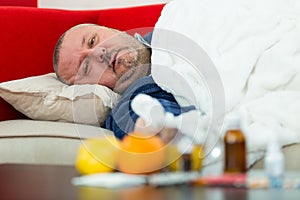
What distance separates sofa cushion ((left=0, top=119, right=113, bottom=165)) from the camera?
1.60 m

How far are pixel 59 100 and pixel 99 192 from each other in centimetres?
100

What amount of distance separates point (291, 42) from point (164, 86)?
0.39 meters

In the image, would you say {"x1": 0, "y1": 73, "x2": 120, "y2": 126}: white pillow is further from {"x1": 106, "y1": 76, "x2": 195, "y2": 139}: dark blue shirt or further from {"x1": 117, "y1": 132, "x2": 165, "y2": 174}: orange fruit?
{"x1": 117, "y1": 132, "x2": 165, "y2": 174}: orange fruit

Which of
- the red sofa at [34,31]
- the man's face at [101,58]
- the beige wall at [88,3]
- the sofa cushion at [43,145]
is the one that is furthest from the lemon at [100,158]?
the beige wall at [88,3]

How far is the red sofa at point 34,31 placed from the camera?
2.21 metres

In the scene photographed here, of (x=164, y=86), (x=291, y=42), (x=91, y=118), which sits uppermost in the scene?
(x=291, y=42)

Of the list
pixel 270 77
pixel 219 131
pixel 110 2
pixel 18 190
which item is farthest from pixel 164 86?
pixel 110 2

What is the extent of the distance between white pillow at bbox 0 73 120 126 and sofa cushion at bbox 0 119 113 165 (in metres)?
0.15

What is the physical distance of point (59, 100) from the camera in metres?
1.92

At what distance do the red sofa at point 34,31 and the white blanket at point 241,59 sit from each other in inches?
15.6

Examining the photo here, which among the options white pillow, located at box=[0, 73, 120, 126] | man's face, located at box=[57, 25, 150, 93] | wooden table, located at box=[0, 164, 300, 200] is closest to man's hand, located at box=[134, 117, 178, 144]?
wooden table, located at box=[0, 164, 300, 200]

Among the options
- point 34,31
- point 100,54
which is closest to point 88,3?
point 34,31

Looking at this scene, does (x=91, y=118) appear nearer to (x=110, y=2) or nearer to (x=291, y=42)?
(x=291, y=42)

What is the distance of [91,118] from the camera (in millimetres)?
1858
